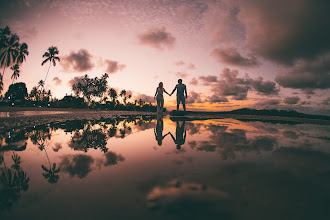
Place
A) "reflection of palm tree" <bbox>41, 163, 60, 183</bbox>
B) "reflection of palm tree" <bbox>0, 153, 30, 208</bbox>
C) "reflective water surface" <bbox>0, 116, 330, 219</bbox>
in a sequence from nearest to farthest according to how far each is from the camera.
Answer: "reflective water surface" <bbox>0, 116, 330, 219</bbox> < "reflection of palm tree" <bbox>0, 153, 30, 208</bbox> < "reflection of palm tree" <bbox>41, 163, 60, 183</bbox>

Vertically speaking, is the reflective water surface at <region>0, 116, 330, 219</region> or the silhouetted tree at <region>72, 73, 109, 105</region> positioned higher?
the silhouetted tree at <region>72, 73, 109, 105</region>

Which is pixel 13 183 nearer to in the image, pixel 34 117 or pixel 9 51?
pixel 34 117

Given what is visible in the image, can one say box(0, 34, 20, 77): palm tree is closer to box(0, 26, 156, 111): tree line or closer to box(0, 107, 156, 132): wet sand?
box(0, 26, 156, 111): tree line

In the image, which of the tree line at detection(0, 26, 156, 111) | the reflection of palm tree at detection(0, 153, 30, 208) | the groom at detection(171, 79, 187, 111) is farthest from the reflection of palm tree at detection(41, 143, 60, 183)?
the tree line at detection(0, 26, 156, 111)

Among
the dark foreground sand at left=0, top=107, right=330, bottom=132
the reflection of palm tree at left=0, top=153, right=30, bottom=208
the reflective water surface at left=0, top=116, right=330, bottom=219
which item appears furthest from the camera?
the dark foreground sand at left=0, top=107, right=330, bottom=132

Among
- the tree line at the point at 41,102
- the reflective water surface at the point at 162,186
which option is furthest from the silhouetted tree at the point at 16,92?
the reflective water surface at the point at 162,186

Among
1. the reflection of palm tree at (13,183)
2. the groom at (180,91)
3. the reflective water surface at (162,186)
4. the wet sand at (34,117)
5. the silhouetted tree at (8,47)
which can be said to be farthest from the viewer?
the silhouetted tree at (8,47)

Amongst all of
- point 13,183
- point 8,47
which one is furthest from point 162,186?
point 8,47

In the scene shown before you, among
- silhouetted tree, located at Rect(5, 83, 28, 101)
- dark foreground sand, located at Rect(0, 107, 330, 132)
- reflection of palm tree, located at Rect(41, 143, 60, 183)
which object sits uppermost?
silhouetted tree, located at Rect(5, 83, 28, 101)

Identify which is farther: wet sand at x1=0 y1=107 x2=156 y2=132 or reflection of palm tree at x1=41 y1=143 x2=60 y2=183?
wet sand at x1=0 y1=107 x2=156 y2=132

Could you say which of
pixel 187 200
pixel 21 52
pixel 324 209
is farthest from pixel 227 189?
pixel 21 52

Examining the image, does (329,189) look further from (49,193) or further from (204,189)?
(49,193)

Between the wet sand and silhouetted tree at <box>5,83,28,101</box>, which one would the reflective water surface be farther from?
silhouetted tree at <box>5,83,28,101</box>

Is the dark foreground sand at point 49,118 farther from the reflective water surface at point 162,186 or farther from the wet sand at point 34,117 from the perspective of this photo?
the reflective water surface at point 162,186
